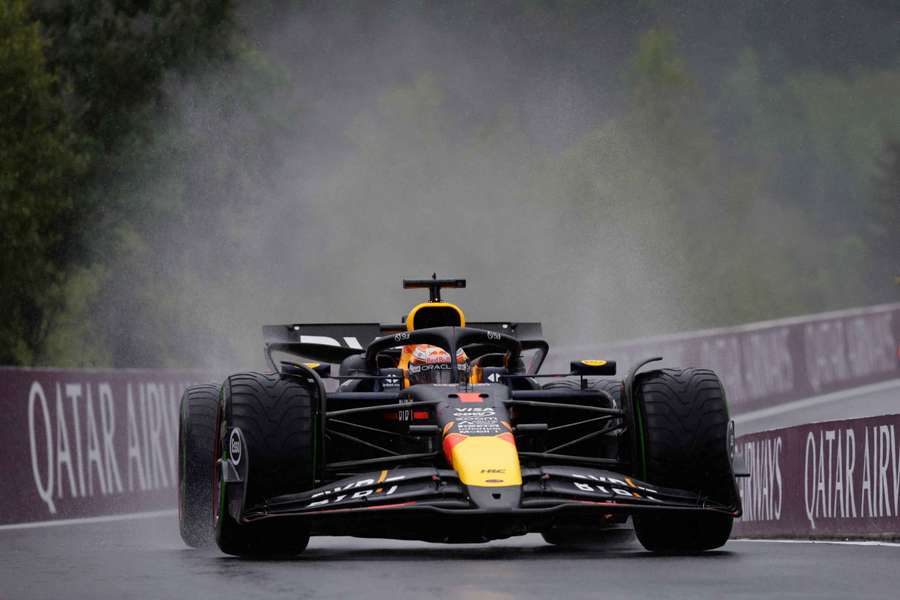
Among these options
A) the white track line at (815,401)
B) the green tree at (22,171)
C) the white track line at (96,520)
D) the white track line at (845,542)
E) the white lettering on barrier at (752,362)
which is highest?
the green tree at (22,171)

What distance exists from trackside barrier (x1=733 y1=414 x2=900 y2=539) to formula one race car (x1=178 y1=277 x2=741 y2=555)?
1.69 metres

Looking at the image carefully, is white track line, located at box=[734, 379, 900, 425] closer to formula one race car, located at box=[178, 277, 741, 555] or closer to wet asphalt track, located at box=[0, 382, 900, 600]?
wet asphalt track, located at box=[0, 382, 900, 600]

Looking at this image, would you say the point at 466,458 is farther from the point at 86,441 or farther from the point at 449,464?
the point at 86,441

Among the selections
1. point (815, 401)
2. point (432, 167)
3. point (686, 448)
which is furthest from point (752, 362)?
point (432, 167)

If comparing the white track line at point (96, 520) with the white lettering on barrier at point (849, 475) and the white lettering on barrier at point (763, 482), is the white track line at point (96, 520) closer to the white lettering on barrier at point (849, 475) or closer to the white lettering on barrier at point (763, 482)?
the white lettering on barrier at point (763, 482)

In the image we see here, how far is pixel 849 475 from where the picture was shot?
1448cm

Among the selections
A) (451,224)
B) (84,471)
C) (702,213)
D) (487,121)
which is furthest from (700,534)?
(702,213)

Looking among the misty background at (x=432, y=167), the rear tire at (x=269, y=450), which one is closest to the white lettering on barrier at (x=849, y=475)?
the rear tire at (x=269, y=450)

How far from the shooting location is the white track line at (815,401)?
3254 centimetres

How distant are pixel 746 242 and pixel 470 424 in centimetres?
8101

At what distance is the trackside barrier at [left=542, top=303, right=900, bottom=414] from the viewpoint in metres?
31.9

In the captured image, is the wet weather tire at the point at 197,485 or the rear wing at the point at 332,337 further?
the rear wing at the point at 332,337

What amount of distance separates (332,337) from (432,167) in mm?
51206

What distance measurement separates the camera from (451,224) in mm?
60781
